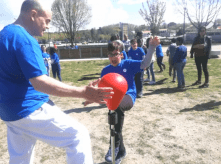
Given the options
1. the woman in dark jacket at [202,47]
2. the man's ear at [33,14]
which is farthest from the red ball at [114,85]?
the woman in dark jacket at [202,47]

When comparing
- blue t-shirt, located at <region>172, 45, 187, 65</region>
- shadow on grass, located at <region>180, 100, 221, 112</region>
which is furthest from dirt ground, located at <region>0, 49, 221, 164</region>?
blue t-shirt, located at <region>172, 45, 187, 65</region>

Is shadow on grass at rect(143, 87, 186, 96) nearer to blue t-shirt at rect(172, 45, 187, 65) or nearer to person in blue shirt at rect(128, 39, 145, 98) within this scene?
person in blue shirt at rect(128, 39, 145, 98)

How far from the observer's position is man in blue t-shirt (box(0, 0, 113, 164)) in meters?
1.49

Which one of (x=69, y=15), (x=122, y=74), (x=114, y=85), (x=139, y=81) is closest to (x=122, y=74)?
(x=122, y=74)

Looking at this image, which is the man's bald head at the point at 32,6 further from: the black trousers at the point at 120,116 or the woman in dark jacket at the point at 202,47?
the woman in dark jacket at the point at 202,47

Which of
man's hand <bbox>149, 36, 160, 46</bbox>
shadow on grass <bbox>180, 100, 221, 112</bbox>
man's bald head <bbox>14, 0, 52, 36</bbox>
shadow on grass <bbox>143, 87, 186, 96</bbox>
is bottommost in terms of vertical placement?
shadow on grass <bbox>180, 100, 221, 112</bbox>

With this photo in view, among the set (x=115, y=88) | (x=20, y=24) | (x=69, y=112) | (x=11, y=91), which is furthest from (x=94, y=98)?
(x=69, y=112)

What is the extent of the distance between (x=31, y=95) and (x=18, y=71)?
0.25 m

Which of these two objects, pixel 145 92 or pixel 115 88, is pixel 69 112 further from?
pixel 115 88

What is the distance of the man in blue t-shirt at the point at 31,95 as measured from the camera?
149 centimetres

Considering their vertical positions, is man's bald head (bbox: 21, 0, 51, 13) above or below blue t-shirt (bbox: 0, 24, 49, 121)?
above

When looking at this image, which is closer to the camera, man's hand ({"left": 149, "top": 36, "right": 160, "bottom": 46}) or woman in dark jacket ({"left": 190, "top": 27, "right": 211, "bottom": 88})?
man's hand ({"left": 149, "top": 36, "right": 160, "bottom": 46})

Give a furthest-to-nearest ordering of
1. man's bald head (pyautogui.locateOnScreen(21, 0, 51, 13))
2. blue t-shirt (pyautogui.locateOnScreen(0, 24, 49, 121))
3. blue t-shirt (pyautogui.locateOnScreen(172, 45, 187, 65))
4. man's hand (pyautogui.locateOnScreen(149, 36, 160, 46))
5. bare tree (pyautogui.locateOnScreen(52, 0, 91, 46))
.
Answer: bare tree (pyautogui.locateOnScreen(52, 0, 91, 46)), blue t-shirt (pyautogui.locateOnScreen(172, 45, 187, 65)), man's hand (pyautogui.locateOnScreen(149, 36, 160, 46)), man's bald head (pyautogui.locateOnScreen(21, 0, 51, 13)), blue t-shirt (pyautogui.locateOnScreen(0, 24, 49, 121))

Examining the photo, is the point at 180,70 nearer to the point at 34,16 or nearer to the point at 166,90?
the point at 166,90
